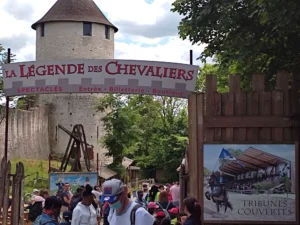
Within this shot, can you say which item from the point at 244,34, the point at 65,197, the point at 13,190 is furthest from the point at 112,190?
the point at 65,197

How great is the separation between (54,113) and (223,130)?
54.1 m

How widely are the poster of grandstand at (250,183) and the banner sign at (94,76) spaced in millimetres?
5611

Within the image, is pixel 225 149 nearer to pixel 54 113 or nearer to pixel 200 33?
pixel 200 33

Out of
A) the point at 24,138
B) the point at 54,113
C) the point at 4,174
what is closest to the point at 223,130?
the point at 4,174

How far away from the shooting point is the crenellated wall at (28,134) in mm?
52062

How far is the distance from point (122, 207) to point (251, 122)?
359 cm

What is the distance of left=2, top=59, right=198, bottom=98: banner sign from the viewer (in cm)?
1507

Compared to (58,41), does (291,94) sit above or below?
below

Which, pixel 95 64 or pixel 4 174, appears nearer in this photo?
pixel 4 174

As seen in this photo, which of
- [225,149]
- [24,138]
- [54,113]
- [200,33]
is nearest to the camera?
[225,149]

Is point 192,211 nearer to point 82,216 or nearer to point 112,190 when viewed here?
point 112,190

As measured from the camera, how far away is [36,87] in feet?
50.6

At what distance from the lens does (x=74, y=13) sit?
64125mm

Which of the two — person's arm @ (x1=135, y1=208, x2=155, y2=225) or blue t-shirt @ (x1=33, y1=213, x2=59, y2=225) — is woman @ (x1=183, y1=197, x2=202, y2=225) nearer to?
person's arm @ (x1=135, y1=208, x2=155, y2=225)
